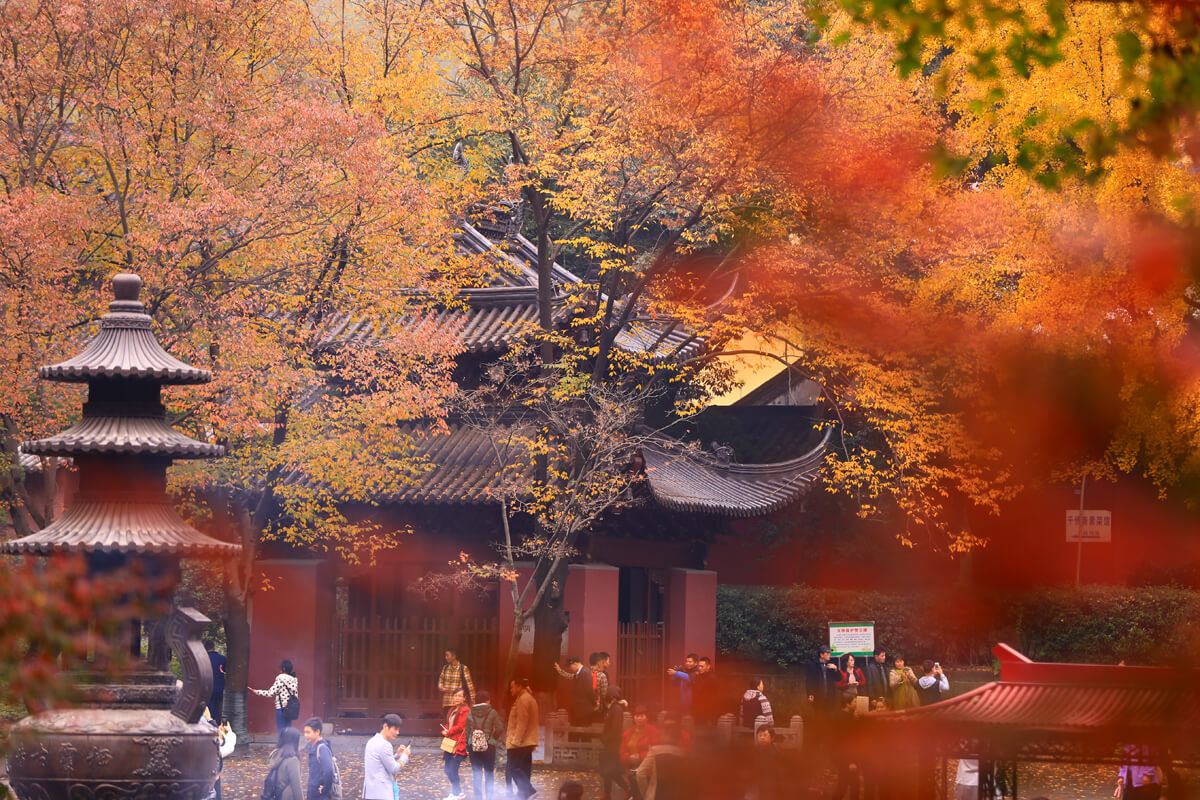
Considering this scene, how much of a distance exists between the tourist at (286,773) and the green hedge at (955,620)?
17.3 meters

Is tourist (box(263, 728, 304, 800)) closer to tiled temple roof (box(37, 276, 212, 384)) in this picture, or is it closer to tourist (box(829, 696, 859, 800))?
tiled temple roof (box(37, 276, 212, 384))

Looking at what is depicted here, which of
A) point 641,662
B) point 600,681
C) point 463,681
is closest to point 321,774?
point 463,681

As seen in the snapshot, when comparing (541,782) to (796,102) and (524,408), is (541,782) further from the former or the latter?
(796,102)

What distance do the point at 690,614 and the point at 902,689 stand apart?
8690mm

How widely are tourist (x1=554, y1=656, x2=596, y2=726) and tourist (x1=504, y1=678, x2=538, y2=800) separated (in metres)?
3.68

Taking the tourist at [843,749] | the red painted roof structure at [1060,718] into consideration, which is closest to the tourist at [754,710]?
the red painted roof structure at [1060,718]

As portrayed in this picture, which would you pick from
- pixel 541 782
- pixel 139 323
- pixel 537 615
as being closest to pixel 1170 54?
pixel 139 323

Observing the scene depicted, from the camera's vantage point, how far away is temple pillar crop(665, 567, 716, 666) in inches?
1028

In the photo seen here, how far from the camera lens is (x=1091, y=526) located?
2977cm

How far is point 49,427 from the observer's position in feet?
55.4

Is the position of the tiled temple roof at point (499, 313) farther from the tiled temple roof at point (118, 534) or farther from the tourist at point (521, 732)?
the tiled temple roof at point (118, 534)

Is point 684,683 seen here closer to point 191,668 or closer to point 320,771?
→ point 320,771

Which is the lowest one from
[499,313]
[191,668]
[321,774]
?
[321,774]

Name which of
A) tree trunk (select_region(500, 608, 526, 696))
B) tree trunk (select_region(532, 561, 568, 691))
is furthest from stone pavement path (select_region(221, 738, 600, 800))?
tree trunk (select_region(532, 561, 568, 691))
